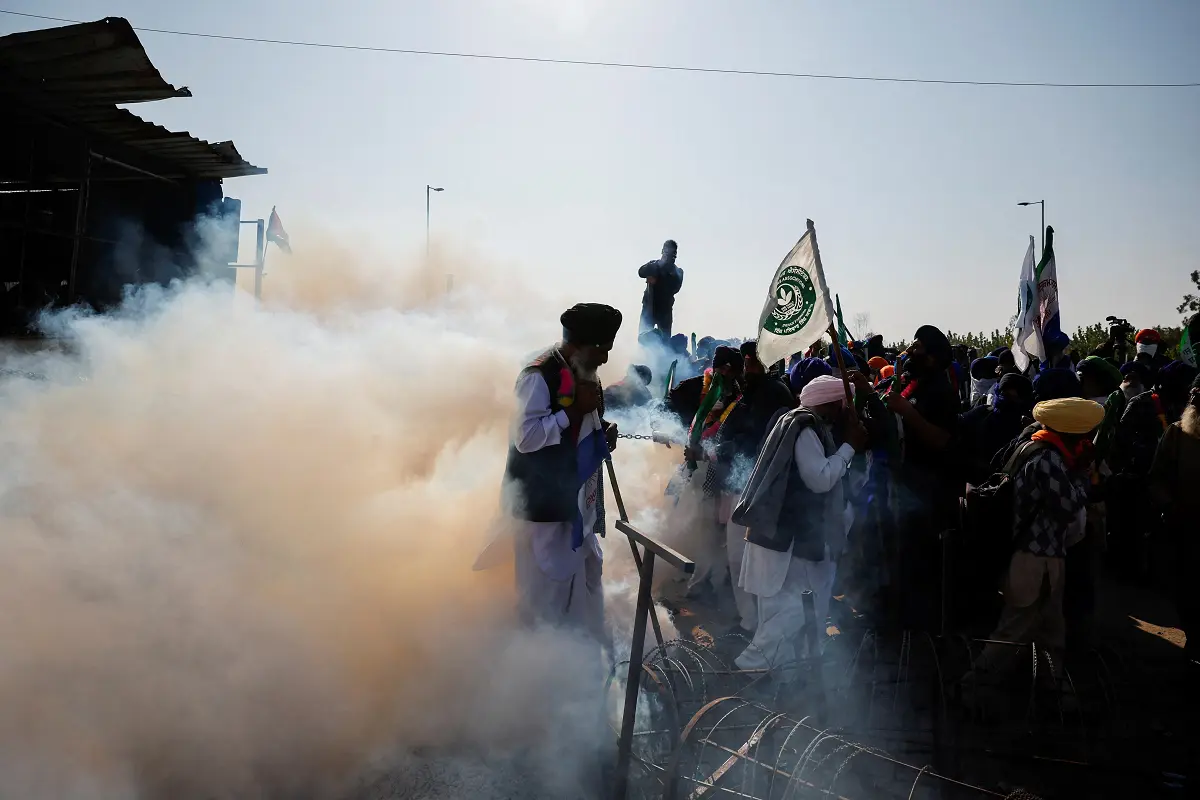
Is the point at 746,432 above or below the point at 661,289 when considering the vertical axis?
below

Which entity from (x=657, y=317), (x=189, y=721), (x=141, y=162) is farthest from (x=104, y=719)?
(x=141, y=162)

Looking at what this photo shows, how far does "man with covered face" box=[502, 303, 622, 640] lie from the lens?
4422mm

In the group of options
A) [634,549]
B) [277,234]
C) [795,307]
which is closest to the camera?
[634,549]

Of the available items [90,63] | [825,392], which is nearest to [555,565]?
[825,392]

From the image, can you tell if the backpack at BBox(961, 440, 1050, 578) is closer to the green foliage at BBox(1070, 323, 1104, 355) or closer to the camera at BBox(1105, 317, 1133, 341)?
the camera at BBox(1105, 317, 1133, 341)

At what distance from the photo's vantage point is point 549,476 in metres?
4.52

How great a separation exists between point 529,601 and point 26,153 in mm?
9511

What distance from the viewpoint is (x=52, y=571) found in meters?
3.81

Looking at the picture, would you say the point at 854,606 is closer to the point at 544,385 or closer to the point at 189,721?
the point at 544,385

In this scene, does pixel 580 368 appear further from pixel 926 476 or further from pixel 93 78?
pixel 93 78

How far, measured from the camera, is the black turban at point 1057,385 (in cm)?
554

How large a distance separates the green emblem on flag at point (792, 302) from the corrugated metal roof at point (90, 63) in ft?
21.1

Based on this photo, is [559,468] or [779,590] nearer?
[559,468]

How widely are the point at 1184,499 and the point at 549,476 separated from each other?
4.10m
